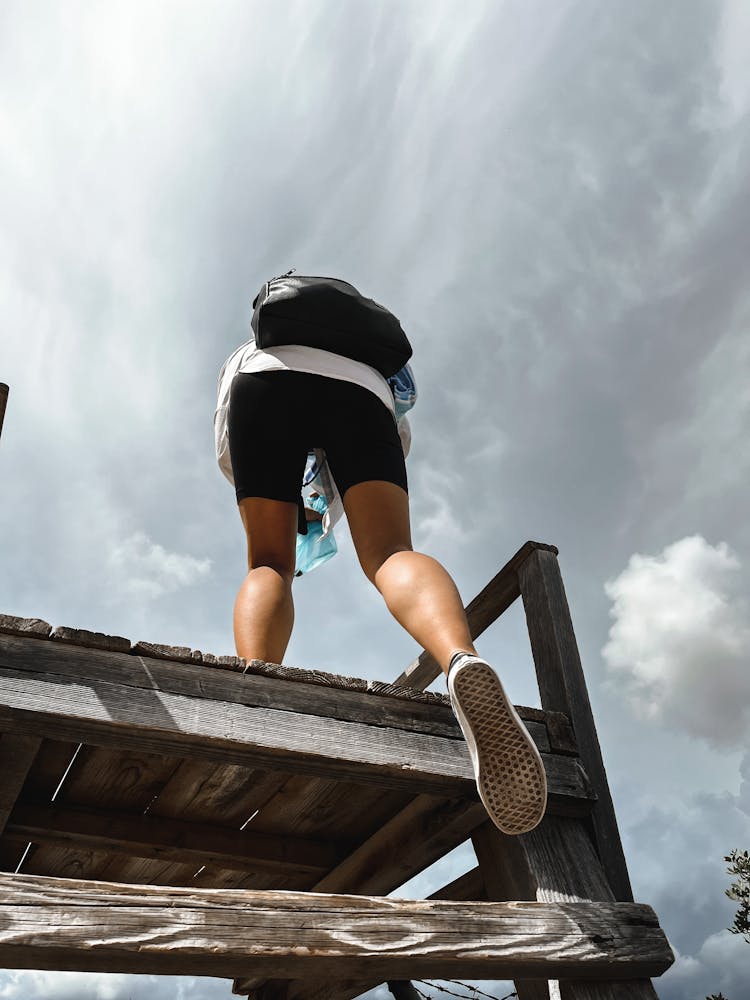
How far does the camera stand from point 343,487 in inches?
94.7

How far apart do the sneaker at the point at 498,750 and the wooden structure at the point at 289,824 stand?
0.74 ft

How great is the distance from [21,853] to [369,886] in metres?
1.16

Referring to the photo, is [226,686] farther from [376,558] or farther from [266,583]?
[376,558]

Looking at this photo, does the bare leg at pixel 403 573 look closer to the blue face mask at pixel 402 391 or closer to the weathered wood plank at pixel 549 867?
the blue face mask at pixel 402 391

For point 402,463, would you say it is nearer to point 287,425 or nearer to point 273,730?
point 287,425

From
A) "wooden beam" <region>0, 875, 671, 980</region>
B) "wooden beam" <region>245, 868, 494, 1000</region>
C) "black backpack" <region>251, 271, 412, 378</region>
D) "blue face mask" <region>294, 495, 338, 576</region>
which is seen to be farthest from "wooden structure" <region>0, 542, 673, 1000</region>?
"black backpack" <region>251, 271, 412, 378</region>

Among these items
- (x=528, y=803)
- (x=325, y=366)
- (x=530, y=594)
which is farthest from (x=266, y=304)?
(x=528, y=803)

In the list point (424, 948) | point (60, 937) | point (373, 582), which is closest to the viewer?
point (60, 937)

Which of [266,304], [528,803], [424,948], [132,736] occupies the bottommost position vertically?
[424,948]

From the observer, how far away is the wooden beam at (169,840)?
2410 millimetres

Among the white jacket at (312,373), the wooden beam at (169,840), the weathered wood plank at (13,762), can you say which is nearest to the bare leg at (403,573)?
the white jacket at (312,373)

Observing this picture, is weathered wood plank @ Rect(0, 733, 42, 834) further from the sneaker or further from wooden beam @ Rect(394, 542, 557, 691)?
wooden beam @ Rect(394, 542, 557, 691)

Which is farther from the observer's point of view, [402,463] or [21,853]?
[21,853]

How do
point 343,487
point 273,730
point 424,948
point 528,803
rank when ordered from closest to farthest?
point 424,948 < point 528,803 < point 273,730 < point 343,487
